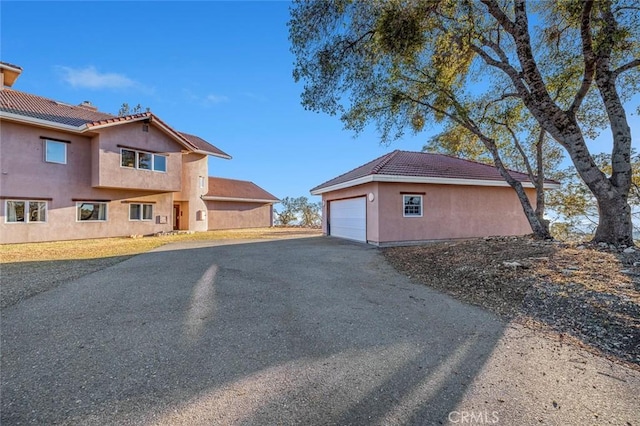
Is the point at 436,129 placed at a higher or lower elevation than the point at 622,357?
higher

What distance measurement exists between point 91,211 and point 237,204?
35.8 feet

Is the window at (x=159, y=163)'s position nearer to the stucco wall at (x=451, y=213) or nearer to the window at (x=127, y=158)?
the window at (x=127, y=158)

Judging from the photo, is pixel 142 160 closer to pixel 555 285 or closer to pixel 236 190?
pixel 236 190

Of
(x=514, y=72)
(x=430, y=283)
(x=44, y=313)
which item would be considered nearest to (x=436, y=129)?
(x=514, y=72)

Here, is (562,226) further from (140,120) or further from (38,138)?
(38,138)

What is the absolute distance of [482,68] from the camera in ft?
35.7

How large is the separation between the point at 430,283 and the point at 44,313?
648 cm

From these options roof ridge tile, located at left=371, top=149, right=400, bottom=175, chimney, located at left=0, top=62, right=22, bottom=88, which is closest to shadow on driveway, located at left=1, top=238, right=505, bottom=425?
roof ridge tile, located at left=371, top=149, right=400, bottom=175

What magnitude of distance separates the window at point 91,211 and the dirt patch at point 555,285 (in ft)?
50.7

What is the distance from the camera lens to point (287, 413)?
216 centimetres

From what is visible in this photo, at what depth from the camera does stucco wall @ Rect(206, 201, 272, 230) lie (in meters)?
23.3

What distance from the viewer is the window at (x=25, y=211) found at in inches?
504

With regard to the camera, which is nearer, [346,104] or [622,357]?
[622,357]

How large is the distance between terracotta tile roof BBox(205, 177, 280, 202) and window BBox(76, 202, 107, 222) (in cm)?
723
